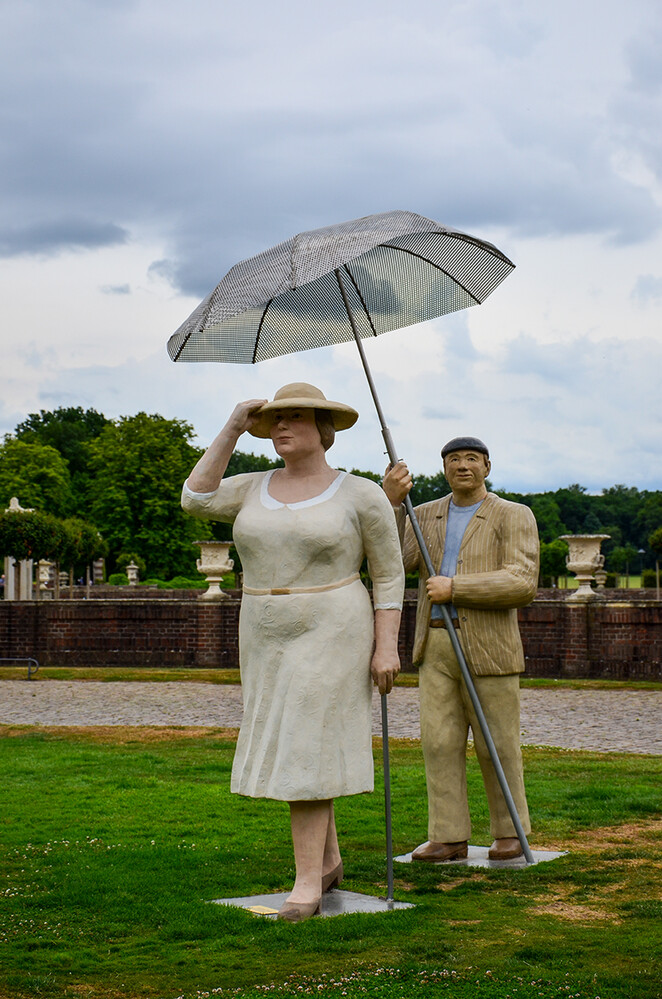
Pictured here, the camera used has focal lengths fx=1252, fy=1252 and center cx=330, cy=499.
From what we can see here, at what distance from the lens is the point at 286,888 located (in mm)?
6086

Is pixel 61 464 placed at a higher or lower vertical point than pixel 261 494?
higher

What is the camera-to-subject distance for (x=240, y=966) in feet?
15.2

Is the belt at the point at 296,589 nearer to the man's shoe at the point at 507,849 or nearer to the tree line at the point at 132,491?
the man's shoe at the point at 507,849

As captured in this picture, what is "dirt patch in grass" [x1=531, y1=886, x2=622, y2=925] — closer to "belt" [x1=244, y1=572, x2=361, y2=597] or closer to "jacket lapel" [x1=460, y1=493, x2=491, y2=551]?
"belt" [x1=244, y1=572, x2=361, y2=597]

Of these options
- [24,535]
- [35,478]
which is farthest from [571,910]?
[35,478]

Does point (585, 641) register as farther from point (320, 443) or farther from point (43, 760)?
point (320, 443)

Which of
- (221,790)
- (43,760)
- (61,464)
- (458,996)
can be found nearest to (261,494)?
(458,996)

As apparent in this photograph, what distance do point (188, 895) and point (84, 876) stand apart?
69 centimetres

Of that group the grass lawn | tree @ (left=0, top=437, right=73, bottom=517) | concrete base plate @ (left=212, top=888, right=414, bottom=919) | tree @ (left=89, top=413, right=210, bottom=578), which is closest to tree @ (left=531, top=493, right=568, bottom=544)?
tree @ (left=89, top=413, right=210, bottom=578)

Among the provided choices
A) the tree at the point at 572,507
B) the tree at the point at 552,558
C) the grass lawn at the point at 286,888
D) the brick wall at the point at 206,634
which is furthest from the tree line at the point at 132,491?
the grass lawn at the point at 286,888

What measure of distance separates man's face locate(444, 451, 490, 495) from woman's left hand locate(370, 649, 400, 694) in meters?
1.39

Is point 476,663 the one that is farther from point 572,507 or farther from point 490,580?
point 572,507

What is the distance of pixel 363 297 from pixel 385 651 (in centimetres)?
197

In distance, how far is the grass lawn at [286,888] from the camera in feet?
14.5
